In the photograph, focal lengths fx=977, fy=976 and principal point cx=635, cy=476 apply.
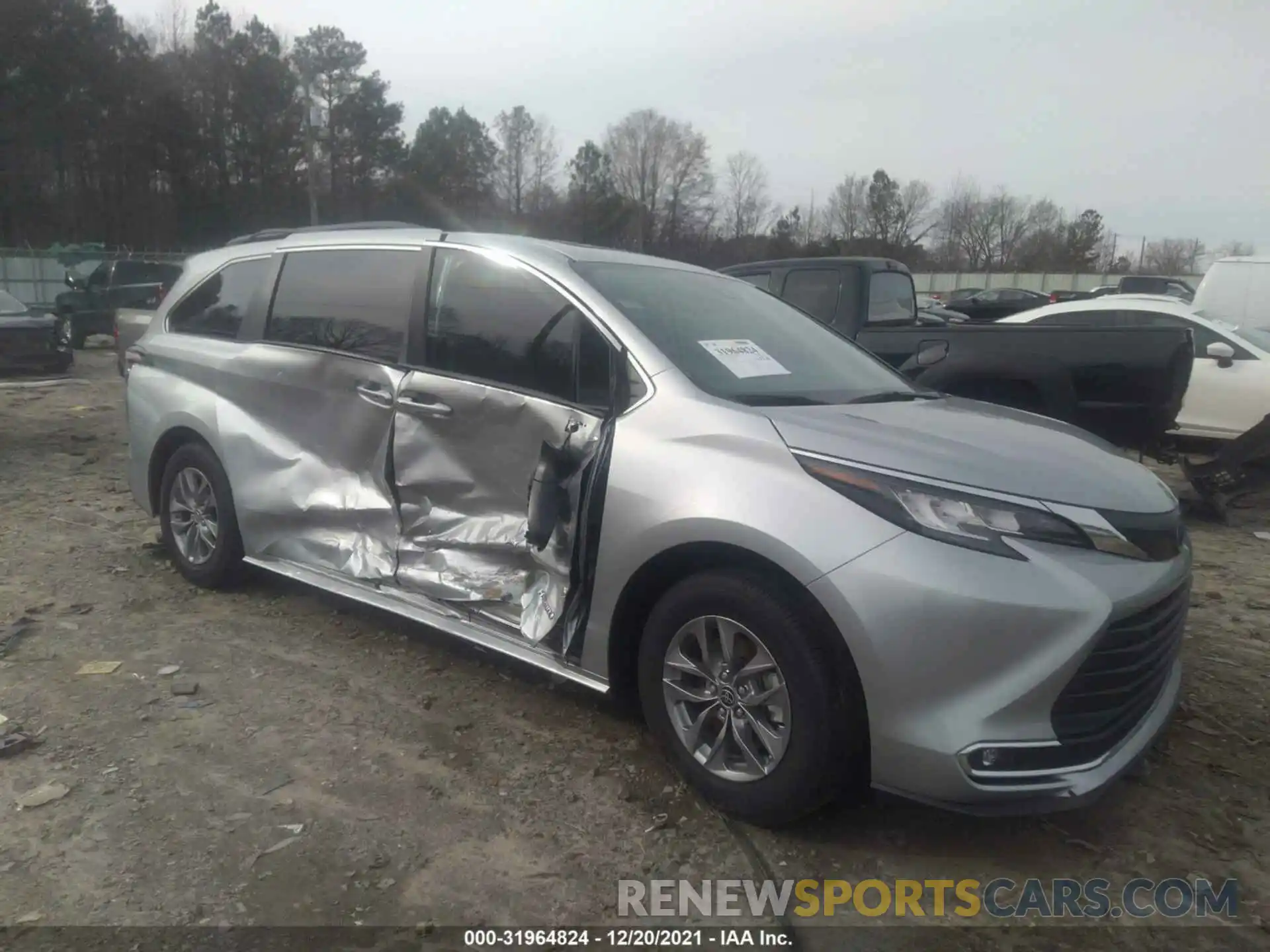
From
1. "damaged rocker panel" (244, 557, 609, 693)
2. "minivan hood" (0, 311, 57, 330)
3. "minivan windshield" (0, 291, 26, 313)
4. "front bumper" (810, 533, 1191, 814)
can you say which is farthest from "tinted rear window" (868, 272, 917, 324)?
"minivan windshield" (0, 291, 26, 313)

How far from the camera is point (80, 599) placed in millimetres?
4965

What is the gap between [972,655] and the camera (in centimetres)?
260

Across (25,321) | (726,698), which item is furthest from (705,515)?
(25,321)

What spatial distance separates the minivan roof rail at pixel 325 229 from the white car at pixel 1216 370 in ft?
19.3

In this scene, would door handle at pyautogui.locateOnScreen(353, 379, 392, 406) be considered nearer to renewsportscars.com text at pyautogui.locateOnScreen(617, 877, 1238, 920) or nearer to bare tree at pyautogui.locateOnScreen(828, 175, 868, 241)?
renewsportscars.com text at pyautogui.locateOnScreen(617, 877, 1238, 920)

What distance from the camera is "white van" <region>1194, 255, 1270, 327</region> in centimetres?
1222

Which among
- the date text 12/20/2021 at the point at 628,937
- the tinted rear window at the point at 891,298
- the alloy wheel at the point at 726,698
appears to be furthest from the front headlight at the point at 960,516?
the tinted rear window at the point at 891,298

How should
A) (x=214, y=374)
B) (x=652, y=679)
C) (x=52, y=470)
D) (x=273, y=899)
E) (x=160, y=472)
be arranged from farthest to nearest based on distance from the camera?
(x=52, y=470) → (x=160, y=472) → (x=214, y=374) → (x=652, y=679) → (x=273, y=899)

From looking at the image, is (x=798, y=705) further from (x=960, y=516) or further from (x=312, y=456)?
(x=312, y=456)

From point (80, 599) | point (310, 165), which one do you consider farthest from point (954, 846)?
point (310, 165)

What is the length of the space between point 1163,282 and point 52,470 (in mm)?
30172

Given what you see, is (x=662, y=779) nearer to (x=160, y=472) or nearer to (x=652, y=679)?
(x=652, y=679)

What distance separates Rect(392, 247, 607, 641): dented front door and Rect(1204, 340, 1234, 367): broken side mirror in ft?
25.6

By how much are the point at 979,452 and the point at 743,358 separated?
0.98 metres
